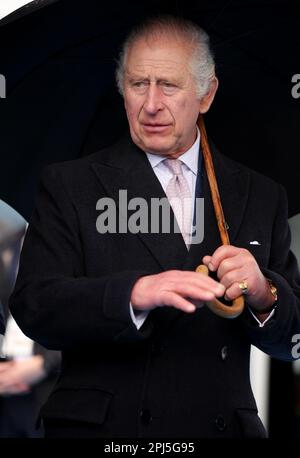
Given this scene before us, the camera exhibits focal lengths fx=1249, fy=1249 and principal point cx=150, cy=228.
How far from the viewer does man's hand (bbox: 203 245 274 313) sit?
3.34m

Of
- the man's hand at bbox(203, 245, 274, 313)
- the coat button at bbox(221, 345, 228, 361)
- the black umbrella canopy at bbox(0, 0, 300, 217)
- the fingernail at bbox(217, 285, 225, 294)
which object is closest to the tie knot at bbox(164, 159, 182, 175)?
the black umbrella canopy at bbox(0, 0, 300, 217)

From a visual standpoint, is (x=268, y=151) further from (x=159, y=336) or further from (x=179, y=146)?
(x=159, y=336)

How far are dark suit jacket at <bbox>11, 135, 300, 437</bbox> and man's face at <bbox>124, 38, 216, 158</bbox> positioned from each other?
3.7 inches

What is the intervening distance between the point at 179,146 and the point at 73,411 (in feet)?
2.86

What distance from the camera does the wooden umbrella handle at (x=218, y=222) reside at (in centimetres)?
332

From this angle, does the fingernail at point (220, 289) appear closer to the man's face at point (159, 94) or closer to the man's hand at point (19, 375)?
the man's face at point (159, 94)

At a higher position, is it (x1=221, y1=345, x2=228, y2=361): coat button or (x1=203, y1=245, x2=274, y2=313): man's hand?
(x1=203, y1=245, x2=274, y2=313): man's hand

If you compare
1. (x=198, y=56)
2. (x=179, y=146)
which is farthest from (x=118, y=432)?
(x=198, y=56)

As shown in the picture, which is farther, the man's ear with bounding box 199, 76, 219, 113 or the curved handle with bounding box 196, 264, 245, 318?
the man's ear with bounding box 199, 76, 219, 113

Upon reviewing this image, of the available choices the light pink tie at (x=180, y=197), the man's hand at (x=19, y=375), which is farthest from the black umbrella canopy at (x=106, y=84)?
the man's hand at (x=19, y=375)

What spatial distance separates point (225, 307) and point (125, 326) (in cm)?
27

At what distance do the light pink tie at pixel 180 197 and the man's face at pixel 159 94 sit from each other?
0.06 metres
